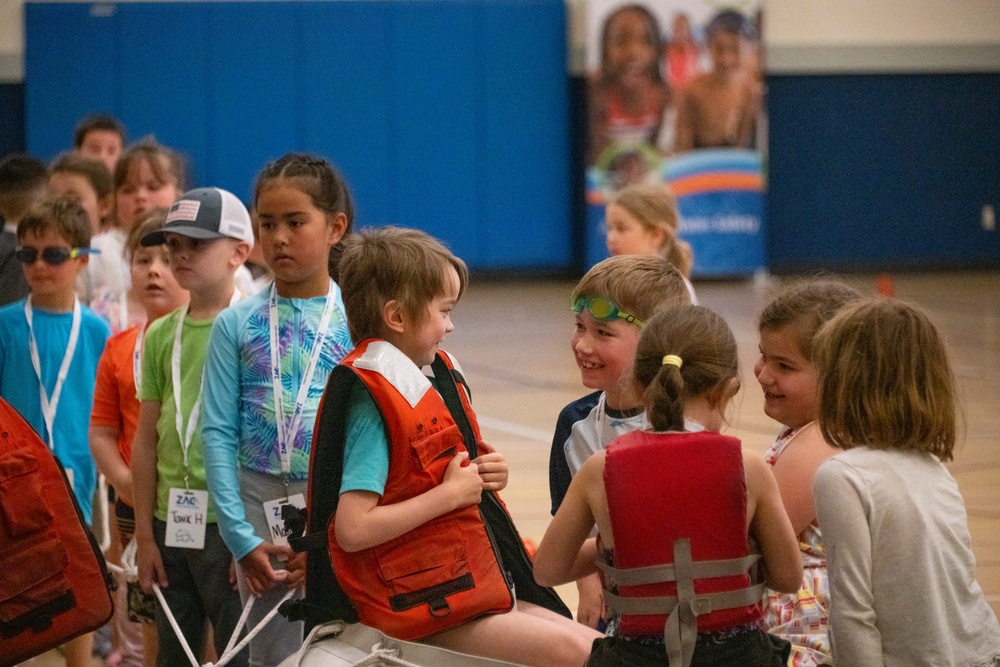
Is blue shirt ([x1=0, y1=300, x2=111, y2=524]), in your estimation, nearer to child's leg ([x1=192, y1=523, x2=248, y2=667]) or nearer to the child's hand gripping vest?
child's leg ([x1=192, y1=523, x2=248, y2=667])

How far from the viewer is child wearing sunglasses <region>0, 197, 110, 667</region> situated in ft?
12.8

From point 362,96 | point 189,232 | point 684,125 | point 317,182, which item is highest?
point 362,96

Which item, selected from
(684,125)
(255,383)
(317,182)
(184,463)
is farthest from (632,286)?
(684,125)

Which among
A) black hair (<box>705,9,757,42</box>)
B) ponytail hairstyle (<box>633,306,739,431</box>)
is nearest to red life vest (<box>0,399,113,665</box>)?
ponytail hairstyle (<box>633,306,739,431</box>)

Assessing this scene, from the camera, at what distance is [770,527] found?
2.10 meters

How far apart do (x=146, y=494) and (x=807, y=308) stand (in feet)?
5.51

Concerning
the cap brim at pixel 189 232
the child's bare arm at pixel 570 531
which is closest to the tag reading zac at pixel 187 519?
the cap brim at pixel 189 232

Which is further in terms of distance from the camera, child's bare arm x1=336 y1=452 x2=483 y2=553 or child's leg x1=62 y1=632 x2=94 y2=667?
child's leg x1=62 y1=632 x2=94 y2=667

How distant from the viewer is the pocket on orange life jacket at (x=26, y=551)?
256 centimetres

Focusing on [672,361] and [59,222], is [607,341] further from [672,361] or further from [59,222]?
[59,222]

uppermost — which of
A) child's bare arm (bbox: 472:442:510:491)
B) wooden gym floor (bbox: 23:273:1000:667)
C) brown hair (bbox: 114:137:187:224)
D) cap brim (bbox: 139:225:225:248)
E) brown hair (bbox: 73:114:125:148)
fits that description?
brown hair (bbox: 73:114:125:148)

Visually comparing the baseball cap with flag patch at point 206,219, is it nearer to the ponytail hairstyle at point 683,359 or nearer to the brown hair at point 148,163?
the ponytail hairstyle at point 683,359

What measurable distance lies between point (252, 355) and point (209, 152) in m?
13.0

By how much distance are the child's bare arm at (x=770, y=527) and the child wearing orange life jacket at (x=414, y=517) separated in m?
0.39
